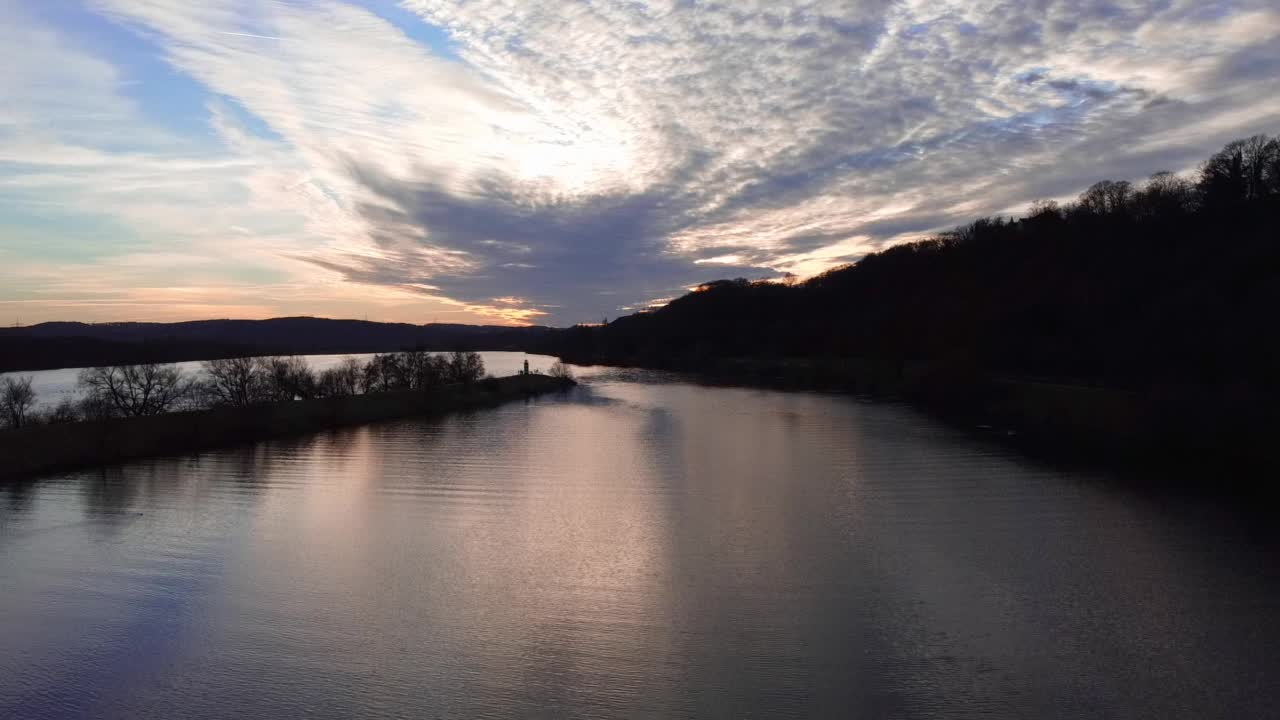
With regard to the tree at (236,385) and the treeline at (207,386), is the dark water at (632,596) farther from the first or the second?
the tree at (236,385)

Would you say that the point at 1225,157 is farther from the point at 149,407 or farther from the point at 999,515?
the point at 149,407

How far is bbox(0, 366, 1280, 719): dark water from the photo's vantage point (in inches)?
275

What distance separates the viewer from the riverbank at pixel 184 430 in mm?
19641

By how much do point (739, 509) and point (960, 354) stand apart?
27.9 m

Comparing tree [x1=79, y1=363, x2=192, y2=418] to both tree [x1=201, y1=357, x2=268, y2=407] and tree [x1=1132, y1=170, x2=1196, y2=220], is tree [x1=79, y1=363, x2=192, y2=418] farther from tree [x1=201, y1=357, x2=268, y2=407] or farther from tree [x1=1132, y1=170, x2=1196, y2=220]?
tree [x1=1132, y1=170, x2=1196, y2=220]

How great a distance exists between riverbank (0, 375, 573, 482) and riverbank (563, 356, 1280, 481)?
24472 mm

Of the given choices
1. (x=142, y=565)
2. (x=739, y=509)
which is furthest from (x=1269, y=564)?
(x=142, y=565)

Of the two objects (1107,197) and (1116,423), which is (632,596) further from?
(1107,197)

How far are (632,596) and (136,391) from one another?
27.6 metres

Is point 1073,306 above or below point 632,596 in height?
above

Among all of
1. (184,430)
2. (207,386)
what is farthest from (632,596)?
(207,386)

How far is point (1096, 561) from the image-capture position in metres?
11.3

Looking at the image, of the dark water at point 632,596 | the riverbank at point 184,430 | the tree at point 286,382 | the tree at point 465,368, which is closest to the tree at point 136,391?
the tree at point 286,382

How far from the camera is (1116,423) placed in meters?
23.6
